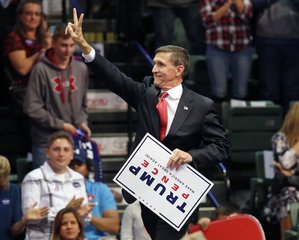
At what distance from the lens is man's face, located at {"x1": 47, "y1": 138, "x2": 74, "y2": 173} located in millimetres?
11531

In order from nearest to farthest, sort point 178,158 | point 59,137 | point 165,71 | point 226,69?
point 178,158
point 165,71
point 59,137
point 226,69

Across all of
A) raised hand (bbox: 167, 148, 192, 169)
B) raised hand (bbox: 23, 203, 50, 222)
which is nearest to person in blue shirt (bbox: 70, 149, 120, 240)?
raised hand (bbox: 23, 203, 50, 222)

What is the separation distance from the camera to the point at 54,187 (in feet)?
37.6

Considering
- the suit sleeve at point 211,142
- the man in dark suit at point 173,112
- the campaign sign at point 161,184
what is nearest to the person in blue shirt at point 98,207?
the man in dark suit at point 173,112

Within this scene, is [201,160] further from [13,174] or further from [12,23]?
[12,23]

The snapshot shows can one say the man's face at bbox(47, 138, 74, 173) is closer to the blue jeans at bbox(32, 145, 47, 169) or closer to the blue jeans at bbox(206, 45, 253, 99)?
the blue jeans at bbox(32, 145, 47, 169)

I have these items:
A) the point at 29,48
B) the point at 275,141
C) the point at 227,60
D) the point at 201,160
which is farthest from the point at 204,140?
the point at 227,60

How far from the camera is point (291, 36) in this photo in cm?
1452

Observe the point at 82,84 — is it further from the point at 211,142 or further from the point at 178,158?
the point at 178,158

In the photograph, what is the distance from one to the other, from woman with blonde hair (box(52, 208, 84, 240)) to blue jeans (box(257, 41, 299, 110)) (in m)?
4.39

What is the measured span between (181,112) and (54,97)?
3.73m

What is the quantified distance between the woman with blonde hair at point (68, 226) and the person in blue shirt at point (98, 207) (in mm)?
799

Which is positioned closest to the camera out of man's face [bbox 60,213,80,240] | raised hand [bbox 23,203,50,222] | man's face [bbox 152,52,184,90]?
man's face [bbox 152,52,184,90]

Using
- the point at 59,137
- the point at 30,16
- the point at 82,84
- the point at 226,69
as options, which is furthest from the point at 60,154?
the point at 226,69
